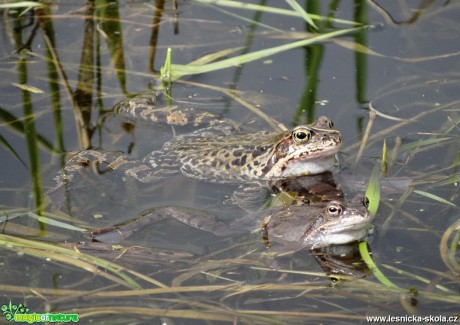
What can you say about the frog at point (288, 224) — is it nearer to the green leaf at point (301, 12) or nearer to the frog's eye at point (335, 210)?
the frog's eye at point (335, 210)

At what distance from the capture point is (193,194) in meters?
7.95

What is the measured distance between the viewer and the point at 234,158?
8398mm

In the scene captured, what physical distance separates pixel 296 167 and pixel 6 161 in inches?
119

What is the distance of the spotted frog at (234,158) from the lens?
8.04 metres

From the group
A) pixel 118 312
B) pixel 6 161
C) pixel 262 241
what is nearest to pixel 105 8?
pixel 6 161

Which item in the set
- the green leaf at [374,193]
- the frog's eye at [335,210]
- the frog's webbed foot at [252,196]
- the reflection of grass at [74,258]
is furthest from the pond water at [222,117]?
the frog's eye at [335,210]

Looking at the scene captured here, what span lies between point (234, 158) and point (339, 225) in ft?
6.49

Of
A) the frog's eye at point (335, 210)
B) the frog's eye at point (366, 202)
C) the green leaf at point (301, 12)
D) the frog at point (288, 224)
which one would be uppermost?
the green leaf at point (301, 12)

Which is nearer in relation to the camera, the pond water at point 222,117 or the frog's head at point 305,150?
the pond water at point 222,117

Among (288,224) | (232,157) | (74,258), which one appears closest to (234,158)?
(232,157)

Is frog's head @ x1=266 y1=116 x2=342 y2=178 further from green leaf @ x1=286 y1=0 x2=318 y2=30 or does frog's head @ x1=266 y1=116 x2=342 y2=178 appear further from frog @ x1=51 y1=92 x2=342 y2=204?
green leaf @ x1=286 y1=0 x2=318 y2=30

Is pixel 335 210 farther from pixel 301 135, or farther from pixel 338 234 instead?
pixel 301 135

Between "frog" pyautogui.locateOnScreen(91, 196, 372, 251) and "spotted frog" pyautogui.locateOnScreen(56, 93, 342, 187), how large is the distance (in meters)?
0.90

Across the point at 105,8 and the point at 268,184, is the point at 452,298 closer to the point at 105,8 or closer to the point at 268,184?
the point at 268,184
